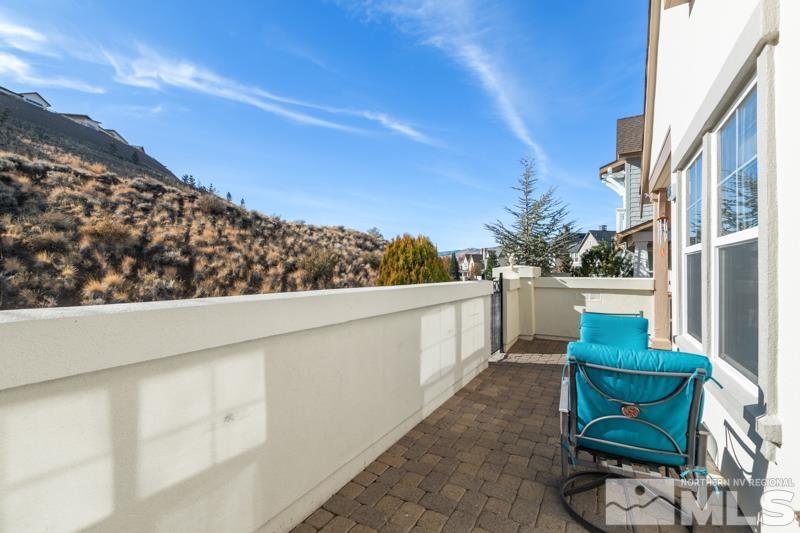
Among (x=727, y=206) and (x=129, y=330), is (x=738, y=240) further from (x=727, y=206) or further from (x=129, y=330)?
(x=129, y=330)

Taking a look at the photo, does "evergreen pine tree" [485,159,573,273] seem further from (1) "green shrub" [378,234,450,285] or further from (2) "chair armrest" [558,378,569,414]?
(2) "chair armrest" [558,378,569,414]

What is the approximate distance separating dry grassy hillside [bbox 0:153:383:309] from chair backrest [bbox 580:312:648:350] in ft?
41.4

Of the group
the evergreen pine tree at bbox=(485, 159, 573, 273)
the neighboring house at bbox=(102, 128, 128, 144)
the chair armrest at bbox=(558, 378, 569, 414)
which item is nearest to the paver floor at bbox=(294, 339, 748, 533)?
the chair armrest at bbox=(558, 378, 569, 414)

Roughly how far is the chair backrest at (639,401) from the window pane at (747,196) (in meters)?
1.02

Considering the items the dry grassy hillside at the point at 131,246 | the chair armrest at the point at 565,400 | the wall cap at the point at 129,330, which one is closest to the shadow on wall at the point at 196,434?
the wall cap at the point at 129,330

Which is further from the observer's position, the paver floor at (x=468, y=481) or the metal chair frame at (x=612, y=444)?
the paver floor at (x=468, y=481)

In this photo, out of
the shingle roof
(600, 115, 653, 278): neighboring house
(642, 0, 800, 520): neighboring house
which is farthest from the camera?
the shingle roof

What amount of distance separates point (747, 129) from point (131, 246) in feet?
55.0

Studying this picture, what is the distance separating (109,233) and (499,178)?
15.8 m

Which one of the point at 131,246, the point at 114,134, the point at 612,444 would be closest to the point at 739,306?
the point at 612,444

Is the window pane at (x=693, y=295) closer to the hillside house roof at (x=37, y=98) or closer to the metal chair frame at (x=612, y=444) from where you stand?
the metal chair frame at (x=612, y=444)

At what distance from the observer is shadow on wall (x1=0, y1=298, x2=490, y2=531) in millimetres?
1277

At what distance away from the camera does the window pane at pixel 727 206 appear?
2.74 metres

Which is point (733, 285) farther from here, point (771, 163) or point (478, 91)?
point (478, 91)
